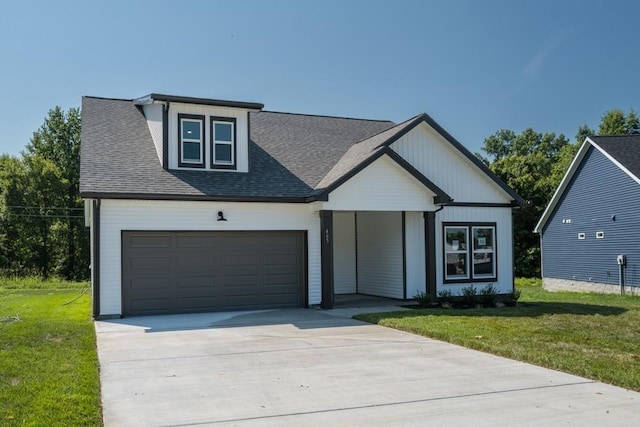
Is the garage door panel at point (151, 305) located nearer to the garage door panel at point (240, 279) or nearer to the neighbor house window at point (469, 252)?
the garage door panel at point (240, 279)

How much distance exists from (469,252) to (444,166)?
2752 mm

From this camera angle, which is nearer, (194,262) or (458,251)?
(194,262)

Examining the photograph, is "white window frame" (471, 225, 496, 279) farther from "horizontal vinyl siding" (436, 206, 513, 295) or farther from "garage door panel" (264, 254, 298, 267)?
"garage door panel" (264, 254, 298, 267)

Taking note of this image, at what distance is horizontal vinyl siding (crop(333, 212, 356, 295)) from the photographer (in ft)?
63.6

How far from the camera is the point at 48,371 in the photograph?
778 cm

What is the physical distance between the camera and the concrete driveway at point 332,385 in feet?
19.7

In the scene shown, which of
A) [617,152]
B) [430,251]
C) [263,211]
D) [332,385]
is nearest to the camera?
[332,385]

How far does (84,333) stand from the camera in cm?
1133

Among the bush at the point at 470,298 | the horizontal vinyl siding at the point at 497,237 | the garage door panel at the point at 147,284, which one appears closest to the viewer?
the garage door panel at the point at 147,284

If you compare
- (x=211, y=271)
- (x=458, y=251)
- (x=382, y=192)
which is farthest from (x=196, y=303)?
(x=458, y=251)

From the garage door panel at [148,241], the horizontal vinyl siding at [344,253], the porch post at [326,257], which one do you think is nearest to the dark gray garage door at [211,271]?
the garage door panel at [148,241]

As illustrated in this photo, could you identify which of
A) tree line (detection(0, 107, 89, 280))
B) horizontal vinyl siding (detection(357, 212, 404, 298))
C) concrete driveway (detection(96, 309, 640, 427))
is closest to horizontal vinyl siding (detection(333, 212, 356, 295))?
horizontal vinyl siding (detection(357, 212, 404, 298))

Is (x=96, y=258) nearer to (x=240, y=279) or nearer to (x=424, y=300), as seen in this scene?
(x=240, y=279)

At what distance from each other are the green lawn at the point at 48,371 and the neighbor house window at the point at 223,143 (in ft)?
17.6
